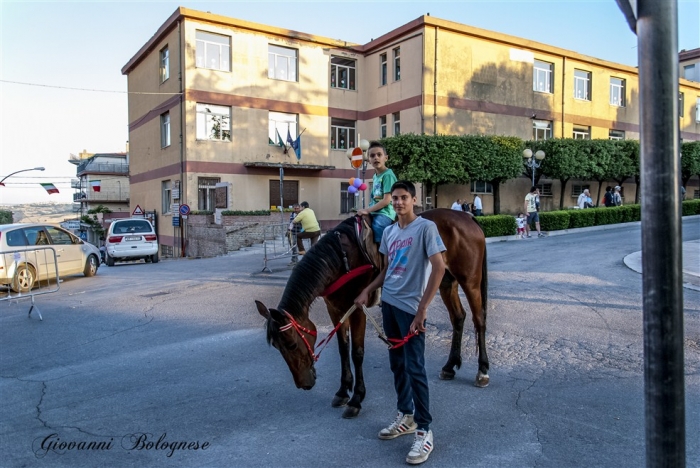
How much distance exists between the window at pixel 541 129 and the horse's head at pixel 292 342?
101 feet

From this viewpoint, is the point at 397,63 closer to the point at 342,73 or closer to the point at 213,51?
the point at 342,73

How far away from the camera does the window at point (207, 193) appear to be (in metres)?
26.8

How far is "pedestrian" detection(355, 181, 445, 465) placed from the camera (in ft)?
12.2

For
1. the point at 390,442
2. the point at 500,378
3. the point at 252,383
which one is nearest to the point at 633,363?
the point at 500,378

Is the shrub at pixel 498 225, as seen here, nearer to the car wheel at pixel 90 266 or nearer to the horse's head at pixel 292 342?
the car wheel at pixel 90 266

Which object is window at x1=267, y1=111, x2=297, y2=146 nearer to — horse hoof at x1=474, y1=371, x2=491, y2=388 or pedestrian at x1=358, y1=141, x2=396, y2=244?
pedestrian at x1=358, y1=141, x2=396, y2=244

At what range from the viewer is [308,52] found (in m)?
29.2

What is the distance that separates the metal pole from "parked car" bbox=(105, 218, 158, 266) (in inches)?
797

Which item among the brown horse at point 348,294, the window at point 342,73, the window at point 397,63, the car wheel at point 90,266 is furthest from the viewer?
the window at point 342,73

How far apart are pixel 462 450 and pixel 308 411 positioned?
4.71 ft

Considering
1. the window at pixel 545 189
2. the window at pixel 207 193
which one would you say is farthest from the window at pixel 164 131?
the window at pixel 545 189

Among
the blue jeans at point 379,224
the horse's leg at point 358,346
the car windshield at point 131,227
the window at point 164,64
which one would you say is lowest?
the horse's leg at point 358,346

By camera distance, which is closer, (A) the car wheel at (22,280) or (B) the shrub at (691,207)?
(A) the car wheel at (22,280)

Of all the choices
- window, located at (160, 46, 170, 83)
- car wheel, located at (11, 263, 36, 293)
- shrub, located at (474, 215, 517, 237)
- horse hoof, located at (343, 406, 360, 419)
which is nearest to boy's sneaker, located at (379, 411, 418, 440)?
horse hoof, located at (343, 406, 360, 419)
